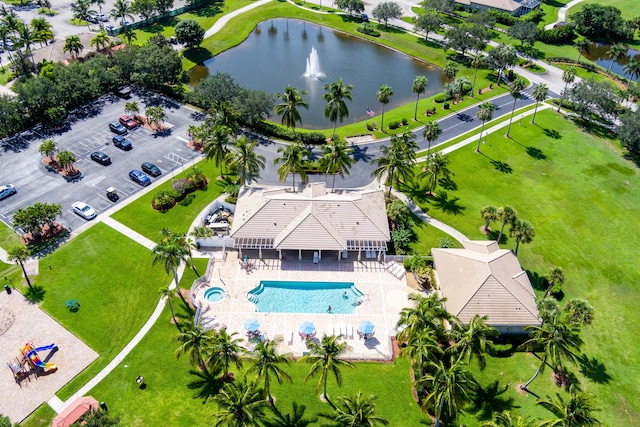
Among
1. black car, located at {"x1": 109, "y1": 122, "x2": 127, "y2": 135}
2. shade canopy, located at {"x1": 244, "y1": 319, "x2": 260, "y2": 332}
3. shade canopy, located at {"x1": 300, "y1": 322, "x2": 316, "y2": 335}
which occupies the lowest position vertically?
shade canopy, located at {"x1": 244, "y1": 319, "x2": 260, "y2": 332}

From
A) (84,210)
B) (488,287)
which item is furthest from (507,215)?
(84,210)

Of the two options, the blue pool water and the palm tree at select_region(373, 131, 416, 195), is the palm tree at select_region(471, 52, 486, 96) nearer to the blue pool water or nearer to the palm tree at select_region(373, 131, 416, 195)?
the palm tree at select_region(373, 131, 416, 195)

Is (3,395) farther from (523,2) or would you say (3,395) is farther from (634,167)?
(523,2)

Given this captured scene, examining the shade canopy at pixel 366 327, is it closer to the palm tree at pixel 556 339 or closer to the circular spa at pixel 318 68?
the palm tree at pixel 556 339

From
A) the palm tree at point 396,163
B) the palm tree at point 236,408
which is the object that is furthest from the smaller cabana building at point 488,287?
the palm tree at point 236,408

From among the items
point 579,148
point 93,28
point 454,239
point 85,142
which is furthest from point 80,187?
point 579,148

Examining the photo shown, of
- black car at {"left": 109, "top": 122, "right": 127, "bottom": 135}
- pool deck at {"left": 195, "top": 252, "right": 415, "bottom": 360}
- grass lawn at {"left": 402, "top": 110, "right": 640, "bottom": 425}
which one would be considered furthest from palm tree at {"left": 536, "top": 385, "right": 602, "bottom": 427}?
black car at {"left": 109, "top": 122, "right": 127, "bottom": 135}

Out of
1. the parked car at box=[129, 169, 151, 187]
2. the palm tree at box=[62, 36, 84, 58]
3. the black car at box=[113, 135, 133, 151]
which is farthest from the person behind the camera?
the palm tree at box=[62, 36, 84, 58]
